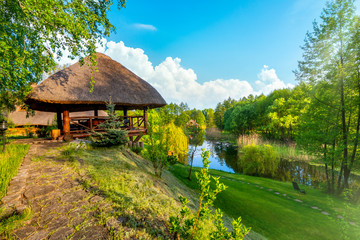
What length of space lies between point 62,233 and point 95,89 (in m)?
6.96

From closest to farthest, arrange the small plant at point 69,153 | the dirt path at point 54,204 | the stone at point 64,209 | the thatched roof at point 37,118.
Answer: the dirt path at point 54,204
the stone at point 64,209
the small plant at point 69,153
the thatched roof at point 37,118

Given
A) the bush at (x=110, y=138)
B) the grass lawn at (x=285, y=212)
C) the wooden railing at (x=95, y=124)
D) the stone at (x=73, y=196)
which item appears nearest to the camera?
the stone at (x=73, y=196)

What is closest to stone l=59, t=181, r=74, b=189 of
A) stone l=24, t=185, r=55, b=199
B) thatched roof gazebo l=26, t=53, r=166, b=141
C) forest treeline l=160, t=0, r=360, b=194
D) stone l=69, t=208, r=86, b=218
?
stone l=24, t=185, r=55, b=199

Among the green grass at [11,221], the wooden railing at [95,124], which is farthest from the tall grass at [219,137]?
the green grass at [11,221]

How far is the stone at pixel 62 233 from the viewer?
6.40ft

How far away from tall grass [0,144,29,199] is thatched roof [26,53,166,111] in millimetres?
2446

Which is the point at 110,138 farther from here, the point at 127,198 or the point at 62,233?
the point at 62,233

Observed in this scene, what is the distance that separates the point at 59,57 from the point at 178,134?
11071 mm

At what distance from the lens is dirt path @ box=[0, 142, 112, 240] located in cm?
204

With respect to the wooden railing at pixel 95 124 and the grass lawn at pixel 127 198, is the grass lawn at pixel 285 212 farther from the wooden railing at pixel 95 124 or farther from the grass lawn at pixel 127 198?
the wooden railing at pixel 95 124

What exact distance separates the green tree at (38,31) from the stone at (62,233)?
367cm

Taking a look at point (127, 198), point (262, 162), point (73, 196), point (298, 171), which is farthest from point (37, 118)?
point (298, 171)

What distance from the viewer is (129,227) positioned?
2.23 m

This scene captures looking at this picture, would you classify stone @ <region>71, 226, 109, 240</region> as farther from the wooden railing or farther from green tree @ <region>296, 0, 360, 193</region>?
green tree @ <region>296, 0, 360, 193</region>
